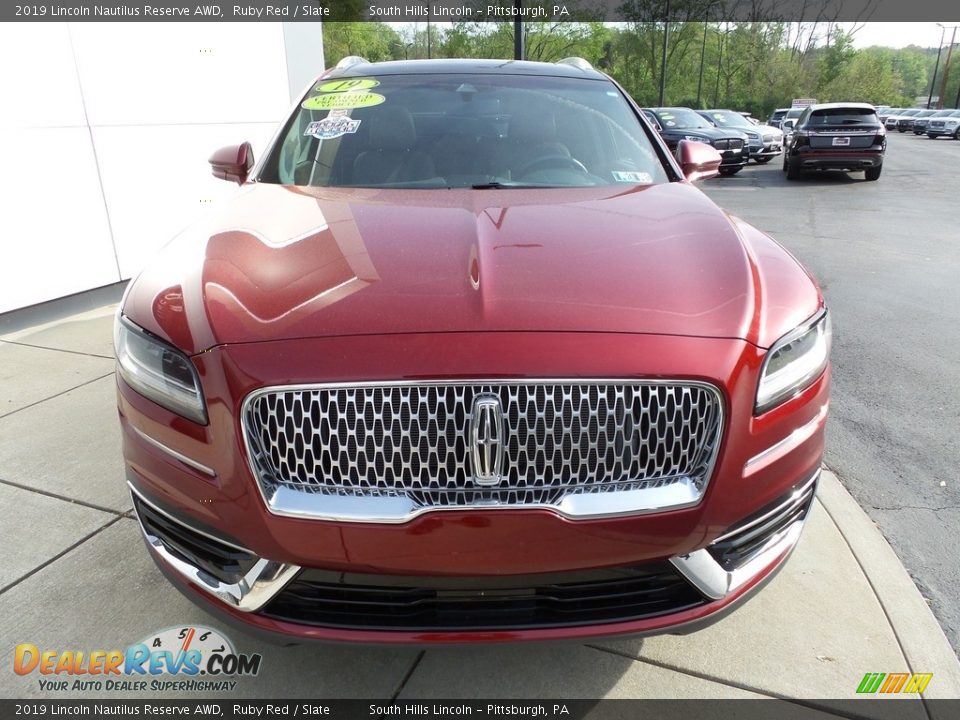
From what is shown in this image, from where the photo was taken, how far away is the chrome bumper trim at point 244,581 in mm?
1684

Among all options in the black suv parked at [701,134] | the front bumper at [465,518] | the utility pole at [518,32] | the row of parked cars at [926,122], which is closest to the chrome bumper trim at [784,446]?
the front bumper at [465,518]

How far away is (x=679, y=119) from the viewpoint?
17.9 metres

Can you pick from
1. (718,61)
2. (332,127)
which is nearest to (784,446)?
(332,127)

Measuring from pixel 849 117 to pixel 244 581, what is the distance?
1706cm

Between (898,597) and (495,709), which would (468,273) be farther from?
(898,597)

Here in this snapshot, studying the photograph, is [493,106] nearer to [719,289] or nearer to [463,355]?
[719,289]

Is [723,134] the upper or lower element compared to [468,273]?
lower

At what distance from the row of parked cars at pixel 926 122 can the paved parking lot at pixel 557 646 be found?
41693 millimetres

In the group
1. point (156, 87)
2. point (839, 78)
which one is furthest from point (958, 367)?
point (839, 78)

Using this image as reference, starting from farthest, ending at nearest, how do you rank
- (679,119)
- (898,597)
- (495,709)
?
(679,119) → (898,597) → (495,709)

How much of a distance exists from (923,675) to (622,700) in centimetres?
93

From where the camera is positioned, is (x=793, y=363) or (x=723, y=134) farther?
(x=723, y=134)

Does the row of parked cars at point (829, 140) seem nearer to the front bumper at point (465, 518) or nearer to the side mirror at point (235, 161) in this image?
the side mirror at point (235, 161)

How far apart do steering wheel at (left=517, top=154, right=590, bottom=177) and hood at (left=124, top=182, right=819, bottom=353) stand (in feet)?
1.61
